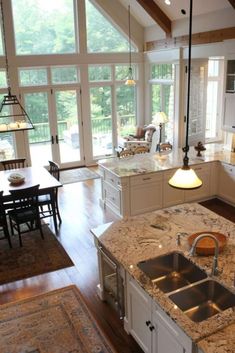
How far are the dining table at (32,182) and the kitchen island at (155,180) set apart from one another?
103 cm

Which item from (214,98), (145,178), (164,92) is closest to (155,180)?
(145,178)

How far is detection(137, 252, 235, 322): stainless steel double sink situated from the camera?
2.97 meters

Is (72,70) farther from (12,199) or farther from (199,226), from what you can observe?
(199,226)

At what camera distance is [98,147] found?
10.4 meters

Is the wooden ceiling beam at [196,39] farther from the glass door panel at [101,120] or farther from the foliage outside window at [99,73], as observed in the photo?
the glass door panel at [101,120]

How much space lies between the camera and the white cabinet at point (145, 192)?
6176mm

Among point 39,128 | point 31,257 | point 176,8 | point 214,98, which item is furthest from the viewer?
point 214,98

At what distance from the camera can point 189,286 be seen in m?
3.00

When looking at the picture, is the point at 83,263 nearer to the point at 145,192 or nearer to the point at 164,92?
the point at 145,192

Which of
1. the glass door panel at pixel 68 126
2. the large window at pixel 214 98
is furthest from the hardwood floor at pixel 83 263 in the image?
the large window at pixel 214 98

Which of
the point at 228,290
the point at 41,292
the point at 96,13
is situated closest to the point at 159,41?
the point at 96,13

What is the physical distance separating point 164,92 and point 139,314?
7.59m

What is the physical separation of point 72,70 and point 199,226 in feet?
22.8

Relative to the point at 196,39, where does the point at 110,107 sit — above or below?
below
